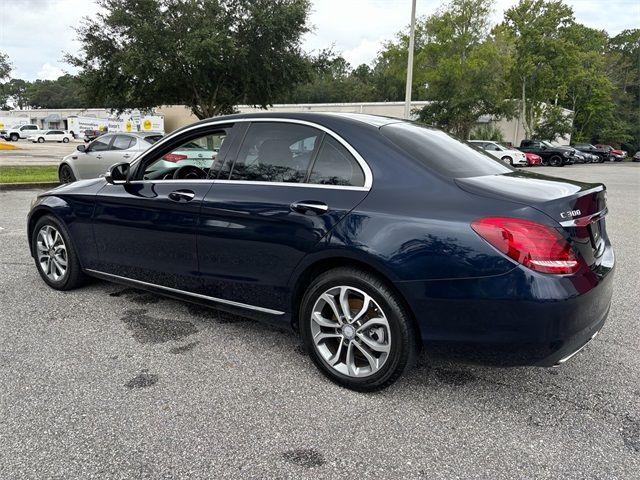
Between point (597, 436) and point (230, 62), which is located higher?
point (230, 62)

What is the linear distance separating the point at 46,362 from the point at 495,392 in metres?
2.82

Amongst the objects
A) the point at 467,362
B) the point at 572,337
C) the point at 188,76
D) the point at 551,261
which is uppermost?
the point at 188,76

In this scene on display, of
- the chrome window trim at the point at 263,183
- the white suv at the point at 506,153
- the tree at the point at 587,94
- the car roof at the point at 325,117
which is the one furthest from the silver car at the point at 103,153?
the tree at the point at 587,94

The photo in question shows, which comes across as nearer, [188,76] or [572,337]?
[572,337]

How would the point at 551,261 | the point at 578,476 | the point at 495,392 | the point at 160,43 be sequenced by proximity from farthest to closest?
the point at 160,43
the point at 495,392
the point at 551,261
the point at 578,476

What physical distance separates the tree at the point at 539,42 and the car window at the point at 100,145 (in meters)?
31.9

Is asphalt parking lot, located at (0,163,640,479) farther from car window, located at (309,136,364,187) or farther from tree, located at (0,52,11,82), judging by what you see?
tree, located at (0,52,11,82)

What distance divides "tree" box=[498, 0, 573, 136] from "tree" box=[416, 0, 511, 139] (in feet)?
14.4

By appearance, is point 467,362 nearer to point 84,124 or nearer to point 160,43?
point 160,43

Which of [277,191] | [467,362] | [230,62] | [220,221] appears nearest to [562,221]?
[467,362]

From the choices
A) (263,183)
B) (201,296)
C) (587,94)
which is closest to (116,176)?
(201,296)

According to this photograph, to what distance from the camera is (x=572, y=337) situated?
8.16 feet

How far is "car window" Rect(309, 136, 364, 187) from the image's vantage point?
2.90 meters

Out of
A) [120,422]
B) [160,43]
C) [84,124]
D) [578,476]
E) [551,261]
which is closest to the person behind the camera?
[578,476]
